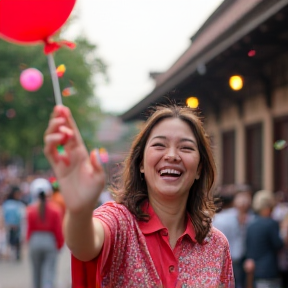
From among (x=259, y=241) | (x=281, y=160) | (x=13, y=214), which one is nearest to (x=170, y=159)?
(x=259, y=241)

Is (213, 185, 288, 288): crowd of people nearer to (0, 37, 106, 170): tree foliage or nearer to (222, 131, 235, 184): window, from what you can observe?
(222, 131, 235, 184): window

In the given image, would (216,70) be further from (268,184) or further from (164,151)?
(164,151)

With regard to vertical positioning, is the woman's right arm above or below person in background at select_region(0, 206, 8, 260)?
below

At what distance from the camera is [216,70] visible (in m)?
9.49

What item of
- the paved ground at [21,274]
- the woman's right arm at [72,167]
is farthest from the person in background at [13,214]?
the woman's right arm at [72,167]

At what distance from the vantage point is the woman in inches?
95.0

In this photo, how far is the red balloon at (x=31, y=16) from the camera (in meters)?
2.16

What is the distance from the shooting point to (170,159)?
2.66 metres

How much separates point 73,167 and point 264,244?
5340 millimetres

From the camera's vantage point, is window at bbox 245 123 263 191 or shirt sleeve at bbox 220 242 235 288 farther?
window at bbox 245 123 263 191

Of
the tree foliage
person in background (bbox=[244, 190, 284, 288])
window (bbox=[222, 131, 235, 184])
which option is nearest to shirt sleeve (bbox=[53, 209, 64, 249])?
person in background (bbox=[244, 190, 284, 288])

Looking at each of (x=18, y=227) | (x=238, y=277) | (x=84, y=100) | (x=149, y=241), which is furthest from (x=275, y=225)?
(x=84, y=100)

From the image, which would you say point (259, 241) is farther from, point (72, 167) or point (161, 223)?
point (72, 167)

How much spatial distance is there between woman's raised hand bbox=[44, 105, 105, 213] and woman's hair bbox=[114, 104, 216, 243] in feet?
2.26
